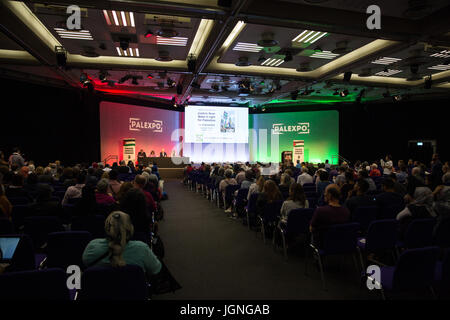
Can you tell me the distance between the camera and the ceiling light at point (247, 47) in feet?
28.7

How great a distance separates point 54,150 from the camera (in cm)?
1253

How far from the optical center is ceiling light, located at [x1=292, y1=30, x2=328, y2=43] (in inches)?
306

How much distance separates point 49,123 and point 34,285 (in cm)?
1279

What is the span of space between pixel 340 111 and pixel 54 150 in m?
17.7

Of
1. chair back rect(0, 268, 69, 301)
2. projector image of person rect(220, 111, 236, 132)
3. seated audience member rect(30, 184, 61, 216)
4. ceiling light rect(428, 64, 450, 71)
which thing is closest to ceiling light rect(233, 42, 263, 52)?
seated audience member rect(30, 184, 61, 216)

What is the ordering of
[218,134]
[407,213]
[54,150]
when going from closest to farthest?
[407,213]
[54,150]
[218,134]

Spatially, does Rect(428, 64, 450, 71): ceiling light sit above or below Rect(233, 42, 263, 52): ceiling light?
below

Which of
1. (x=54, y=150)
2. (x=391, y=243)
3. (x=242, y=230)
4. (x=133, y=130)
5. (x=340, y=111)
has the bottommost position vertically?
(x=242, y=230)

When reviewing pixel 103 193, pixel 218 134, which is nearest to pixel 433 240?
pixel 103 193

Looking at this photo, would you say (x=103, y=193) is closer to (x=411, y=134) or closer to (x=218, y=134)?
(x=218, y=134)

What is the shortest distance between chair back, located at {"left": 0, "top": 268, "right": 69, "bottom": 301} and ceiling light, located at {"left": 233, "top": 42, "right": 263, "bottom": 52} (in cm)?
836

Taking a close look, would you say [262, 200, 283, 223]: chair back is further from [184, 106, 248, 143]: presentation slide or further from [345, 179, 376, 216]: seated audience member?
[184, 106, 248, 143]: presentation slide

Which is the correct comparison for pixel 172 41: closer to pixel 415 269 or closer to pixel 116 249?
pixel 116 249

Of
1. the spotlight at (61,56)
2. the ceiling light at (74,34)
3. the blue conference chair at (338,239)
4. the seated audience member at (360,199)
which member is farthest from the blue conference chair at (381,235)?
the spotlight at (61,56)
